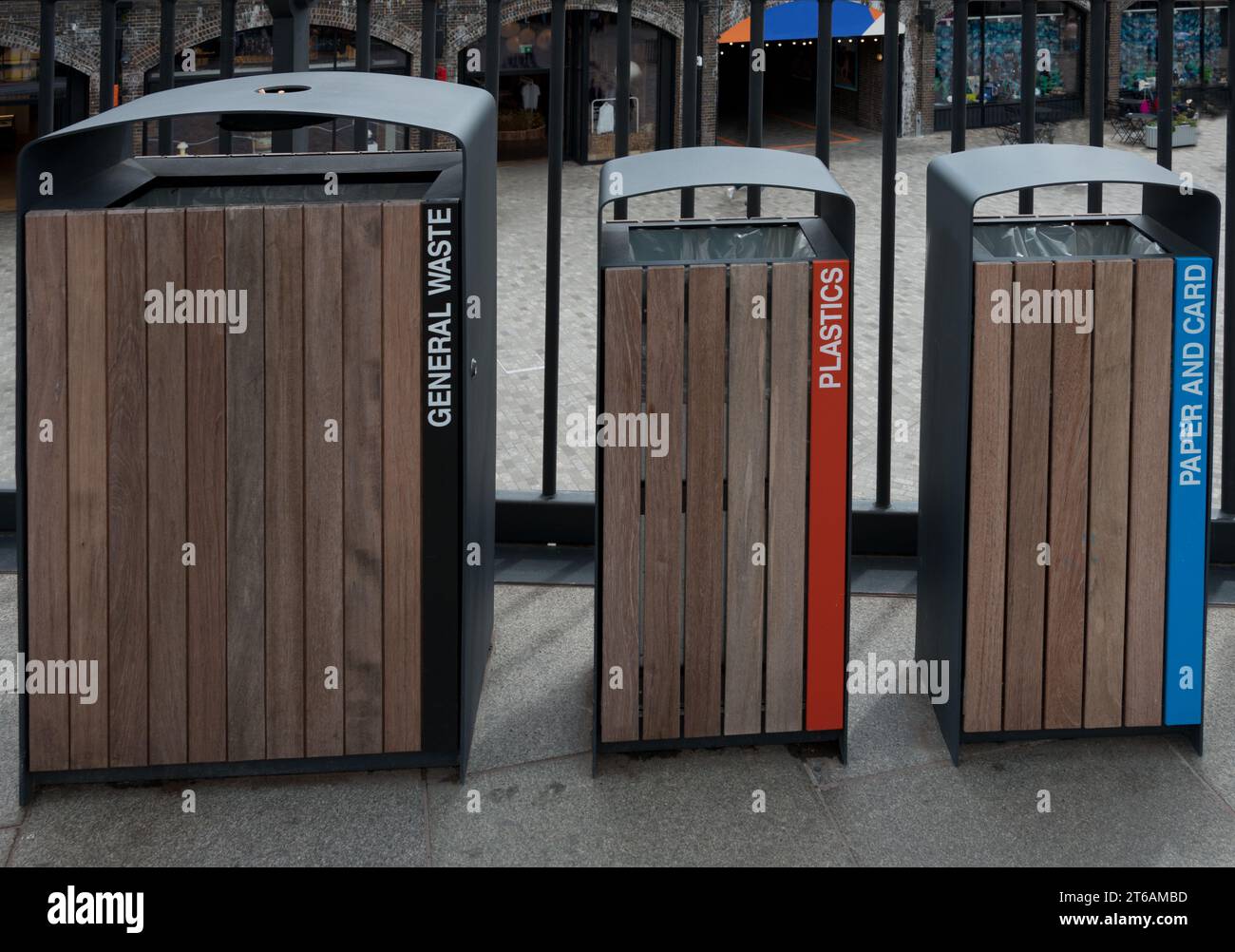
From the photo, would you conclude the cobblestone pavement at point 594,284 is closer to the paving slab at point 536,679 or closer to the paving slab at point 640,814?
the paving slab at point 536,679

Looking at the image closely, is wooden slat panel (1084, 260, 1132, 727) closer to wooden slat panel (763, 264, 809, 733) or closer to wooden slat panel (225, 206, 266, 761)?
wooden slat panel (763, 264, 809, 733)

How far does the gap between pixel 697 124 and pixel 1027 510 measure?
1914mm

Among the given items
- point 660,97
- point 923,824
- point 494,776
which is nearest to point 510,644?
point 494,776

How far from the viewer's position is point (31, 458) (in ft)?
11.9

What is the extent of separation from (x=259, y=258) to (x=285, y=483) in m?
0.52

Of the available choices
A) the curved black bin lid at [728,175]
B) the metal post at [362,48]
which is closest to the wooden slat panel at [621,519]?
the curved black bin lid at [728,175]

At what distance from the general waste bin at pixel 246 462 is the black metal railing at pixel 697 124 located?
1154 mm

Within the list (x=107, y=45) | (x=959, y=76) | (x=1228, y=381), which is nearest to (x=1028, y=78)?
(x=959, y=76)

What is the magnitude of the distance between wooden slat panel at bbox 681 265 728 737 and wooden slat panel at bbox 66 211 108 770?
1342mm

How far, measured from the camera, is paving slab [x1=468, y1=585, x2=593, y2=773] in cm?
Answer: 401

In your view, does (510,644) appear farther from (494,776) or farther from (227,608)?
(227,608)

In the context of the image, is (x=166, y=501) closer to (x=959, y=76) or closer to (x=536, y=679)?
(x=536, y=679)

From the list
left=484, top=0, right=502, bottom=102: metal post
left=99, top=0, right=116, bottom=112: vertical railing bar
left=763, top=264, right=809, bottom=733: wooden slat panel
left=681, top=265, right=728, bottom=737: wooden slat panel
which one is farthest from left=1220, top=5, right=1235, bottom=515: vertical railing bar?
left=99, top=0, right=116, bottom=112: vertical railing bar

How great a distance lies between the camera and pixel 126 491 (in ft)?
12.0
